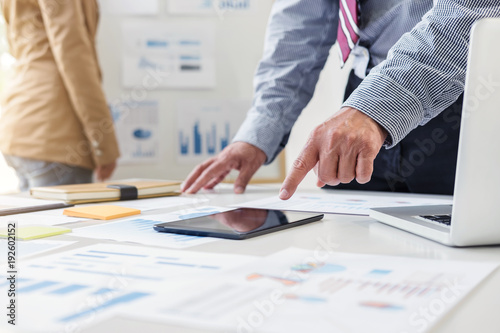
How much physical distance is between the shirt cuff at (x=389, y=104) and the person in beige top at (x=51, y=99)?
1.38 m

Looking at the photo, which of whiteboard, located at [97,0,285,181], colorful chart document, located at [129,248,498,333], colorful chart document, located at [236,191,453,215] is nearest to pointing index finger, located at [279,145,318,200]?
colorful chart document, located at [236,191,453,215]

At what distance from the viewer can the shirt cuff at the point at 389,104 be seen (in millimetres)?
763

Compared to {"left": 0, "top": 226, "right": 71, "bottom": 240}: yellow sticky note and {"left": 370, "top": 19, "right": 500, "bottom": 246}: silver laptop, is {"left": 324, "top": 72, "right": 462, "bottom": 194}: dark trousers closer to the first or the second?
{"left": 370, "top": 19, "right": 500, "bottom": 246}: silver laptop

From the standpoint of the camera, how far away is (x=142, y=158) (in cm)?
271

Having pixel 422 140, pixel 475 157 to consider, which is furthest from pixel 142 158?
pixel 475 157

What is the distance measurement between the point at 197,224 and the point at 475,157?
33 centimetres

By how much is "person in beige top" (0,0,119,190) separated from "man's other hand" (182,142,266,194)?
87 cm

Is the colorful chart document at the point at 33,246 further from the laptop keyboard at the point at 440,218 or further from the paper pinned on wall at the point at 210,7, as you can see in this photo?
the paper pinned on wall at the point at 210,7

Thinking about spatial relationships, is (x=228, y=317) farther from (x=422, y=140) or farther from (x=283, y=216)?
(x=422, y=140)

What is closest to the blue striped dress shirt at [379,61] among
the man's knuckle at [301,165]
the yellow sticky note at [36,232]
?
the man's knuckle at [301,165]

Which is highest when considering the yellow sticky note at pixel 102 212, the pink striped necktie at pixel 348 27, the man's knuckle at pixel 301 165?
the pink striped necktie at pixel 348 27

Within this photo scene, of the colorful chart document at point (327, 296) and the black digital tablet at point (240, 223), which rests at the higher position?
the colorful chart document at point (327, 296)

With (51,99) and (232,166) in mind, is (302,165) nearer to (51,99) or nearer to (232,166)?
(232,166)

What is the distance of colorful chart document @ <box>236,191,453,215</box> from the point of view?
2.87 feet
